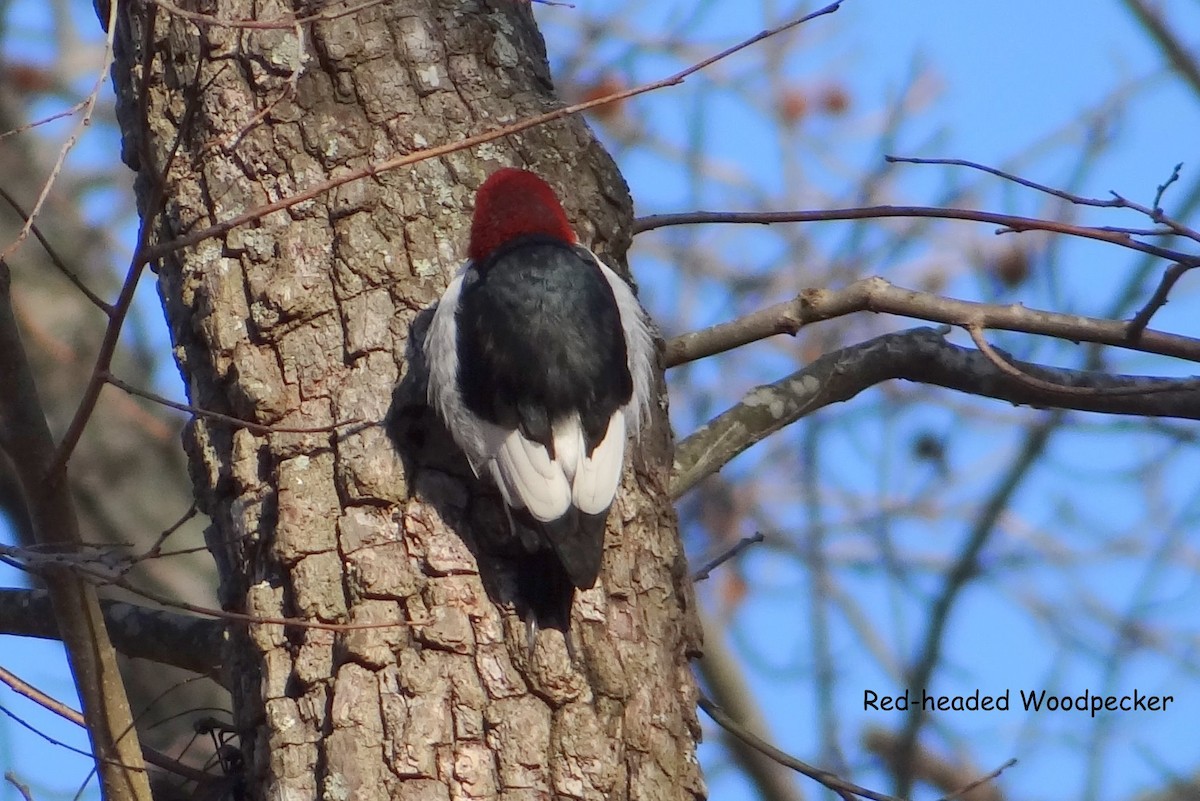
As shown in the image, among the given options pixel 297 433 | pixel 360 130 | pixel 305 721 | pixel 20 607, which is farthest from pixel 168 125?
pixel 305 721

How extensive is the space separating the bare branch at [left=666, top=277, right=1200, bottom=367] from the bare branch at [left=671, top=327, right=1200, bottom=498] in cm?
14

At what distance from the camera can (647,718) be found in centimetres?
248

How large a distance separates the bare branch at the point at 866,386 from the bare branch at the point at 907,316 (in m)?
0.14

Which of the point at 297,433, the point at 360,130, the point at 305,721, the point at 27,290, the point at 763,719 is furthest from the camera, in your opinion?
the point at 27,290

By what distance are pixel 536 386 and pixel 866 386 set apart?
879mm

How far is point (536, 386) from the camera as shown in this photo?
2689mm

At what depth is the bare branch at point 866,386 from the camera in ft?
9.93

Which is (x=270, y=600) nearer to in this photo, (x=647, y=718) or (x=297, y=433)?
(x=297, y=433)

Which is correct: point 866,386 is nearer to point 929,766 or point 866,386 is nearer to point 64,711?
point 64,711

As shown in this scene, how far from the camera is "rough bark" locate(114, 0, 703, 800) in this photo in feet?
7.88

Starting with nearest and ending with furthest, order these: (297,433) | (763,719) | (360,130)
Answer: (297,433), (360,130), (763,719)

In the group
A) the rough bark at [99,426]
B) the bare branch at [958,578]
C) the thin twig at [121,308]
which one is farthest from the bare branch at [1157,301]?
the rough bark at [99,426]

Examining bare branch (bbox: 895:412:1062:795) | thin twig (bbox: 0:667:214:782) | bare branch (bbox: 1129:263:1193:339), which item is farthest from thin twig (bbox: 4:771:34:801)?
bare branch (bbox: 895:412:1062:795)

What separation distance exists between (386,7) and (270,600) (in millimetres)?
1375
